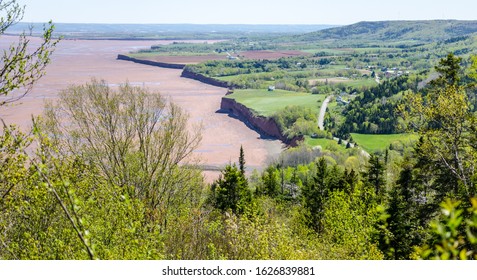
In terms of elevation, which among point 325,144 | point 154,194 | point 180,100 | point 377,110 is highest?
point 154,194

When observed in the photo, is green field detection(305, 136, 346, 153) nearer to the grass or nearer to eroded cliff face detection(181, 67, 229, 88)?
the grass

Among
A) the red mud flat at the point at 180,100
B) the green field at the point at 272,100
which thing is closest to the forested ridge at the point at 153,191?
the red mud flat at the point at 180,100

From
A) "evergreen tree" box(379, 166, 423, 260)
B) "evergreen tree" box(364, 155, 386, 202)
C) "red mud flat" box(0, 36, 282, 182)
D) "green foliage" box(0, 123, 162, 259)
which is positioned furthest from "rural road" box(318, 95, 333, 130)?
"green foliage" box(0, 123, 162, 259)

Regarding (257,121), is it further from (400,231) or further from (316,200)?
(400,231)

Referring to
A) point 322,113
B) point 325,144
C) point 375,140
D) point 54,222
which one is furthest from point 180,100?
point 54,222

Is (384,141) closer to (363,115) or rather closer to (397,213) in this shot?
(363,115)

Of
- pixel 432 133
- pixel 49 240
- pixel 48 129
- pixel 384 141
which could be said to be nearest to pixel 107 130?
pixel 48 129

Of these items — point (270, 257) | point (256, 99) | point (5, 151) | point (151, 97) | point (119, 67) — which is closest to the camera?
point (5, 151)
